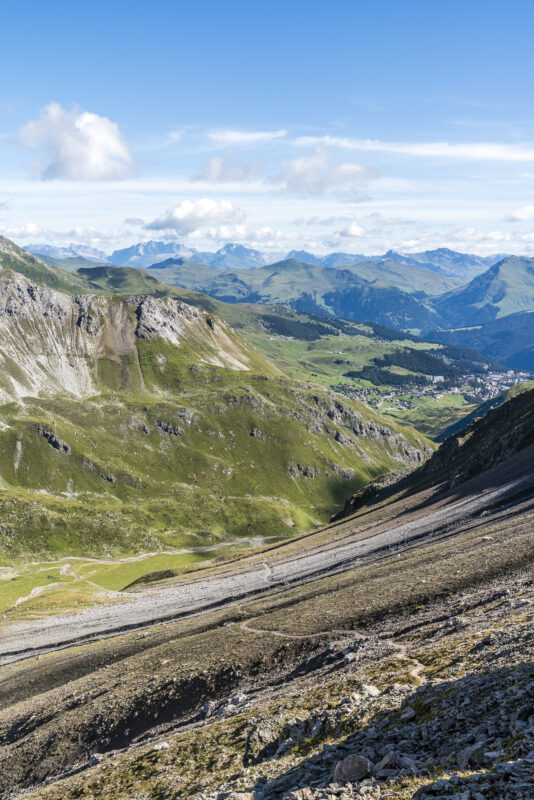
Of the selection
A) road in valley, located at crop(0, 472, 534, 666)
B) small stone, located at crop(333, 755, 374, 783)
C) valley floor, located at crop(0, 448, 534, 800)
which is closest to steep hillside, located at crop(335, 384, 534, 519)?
road in valley, located at crop(0, 472, 534, 666)

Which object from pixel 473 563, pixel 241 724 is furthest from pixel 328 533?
pixel 241 724

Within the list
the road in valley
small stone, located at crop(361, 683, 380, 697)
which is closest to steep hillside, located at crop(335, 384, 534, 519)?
the road in valley

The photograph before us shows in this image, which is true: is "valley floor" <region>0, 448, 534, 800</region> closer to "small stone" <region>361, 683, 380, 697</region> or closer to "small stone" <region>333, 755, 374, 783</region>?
"small stone" <region>333, 755, 374, 783</region>

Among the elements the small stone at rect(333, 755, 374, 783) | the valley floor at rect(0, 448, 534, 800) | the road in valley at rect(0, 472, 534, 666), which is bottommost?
the road in valley at rect(0, 472, 534, 666)

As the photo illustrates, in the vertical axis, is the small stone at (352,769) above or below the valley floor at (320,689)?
above

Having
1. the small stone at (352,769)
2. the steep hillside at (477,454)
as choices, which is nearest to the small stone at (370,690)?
the small stone at (352,769)

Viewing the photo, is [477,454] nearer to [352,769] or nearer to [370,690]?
[370,690]

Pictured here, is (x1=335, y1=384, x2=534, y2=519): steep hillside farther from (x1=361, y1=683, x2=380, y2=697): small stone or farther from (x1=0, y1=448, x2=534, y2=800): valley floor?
(x1=361, y1=683, x2=380, y2=697): small stone

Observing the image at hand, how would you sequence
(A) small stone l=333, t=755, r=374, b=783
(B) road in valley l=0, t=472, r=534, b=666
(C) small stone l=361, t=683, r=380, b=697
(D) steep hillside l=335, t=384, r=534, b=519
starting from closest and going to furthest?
(A) small stone l=333, t=755, r=374, b=783
(C) small stone l=361, t=683, r=380, b=697
(B) road in valley l=0, t=472, r=534, b=666
(D) steep hillside l=335, t=384, r=534, b=519

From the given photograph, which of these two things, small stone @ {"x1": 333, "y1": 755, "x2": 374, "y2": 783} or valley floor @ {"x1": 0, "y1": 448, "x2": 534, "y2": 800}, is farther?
valley floor @ {"x1": 0, "y1": 448, "x2": 534, "y2": 800}

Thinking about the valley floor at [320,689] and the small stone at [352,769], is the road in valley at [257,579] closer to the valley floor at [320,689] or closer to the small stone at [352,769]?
the valley floor at [320,689]

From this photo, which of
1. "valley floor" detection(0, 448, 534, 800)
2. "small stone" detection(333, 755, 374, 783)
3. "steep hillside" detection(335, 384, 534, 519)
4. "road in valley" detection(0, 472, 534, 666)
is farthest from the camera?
"steep hillside" detection(335, 384, 534, 519)

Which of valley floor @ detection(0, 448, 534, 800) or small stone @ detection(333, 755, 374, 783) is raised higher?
small stone @ detection(333, 755, 374, 783)

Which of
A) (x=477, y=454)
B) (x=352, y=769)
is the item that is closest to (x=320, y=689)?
(x=352, y=769)
